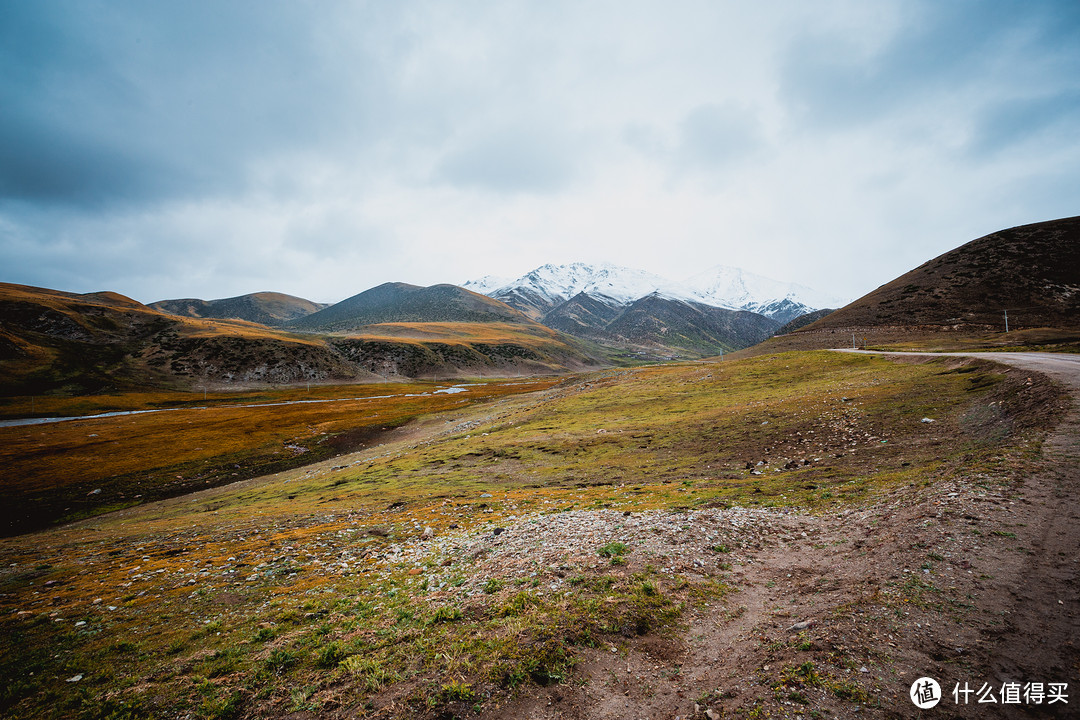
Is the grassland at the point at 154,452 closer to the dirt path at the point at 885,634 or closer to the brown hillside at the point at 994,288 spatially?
the dirt path at the point at 885,634

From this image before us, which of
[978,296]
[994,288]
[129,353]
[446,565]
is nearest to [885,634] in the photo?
[446,565]

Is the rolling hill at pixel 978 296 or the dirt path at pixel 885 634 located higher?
the rolling hill at pixel 978 296

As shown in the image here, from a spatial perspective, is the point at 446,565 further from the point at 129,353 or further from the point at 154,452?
the point at 129,353

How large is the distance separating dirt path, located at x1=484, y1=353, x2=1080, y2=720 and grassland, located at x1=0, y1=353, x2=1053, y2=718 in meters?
0.37

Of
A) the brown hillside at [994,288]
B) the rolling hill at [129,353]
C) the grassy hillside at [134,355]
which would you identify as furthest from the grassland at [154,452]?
the brown hillside at [994,288]

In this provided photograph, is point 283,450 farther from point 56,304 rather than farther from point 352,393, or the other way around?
point 56,304

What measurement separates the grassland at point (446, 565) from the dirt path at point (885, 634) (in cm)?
37

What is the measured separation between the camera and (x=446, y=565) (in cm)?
1297

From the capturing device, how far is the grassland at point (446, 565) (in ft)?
24.3

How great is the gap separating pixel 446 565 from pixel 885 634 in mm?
11098

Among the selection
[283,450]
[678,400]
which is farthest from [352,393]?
[678,400]

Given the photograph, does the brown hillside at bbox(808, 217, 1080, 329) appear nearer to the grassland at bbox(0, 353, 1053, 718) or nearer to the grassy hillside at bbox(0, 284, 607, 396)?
the grassland at bbox(0, 353, 1053, 718)

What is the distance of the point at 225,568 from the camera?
13805 mm

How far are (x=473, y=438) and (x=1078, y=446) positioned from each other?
36.3m
